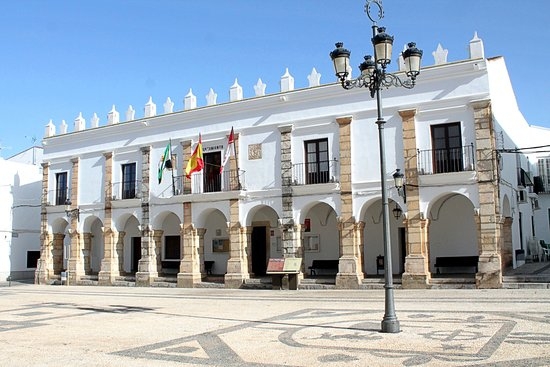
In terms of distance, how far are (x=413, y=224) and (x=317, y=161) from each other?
4296mm

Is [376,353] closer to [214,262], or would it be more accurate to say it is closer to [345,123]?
[345,123]

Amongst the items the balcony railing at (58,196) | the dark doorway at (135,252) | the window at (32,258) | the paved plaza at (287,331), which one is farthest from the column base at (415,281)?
the window at (32,258)

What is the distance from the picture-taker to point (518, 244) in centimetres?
2275

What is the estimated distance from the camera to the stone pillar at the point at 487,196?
17297 millimetres

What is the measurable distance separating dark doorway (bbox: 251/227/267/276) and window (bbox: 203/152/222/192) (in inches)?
107

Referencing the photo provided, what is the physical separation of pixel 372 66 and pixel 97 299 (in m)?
12.6

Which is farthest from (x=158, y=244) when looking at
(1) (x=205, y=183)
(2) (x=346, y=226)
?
(2) (x=346, y=226)

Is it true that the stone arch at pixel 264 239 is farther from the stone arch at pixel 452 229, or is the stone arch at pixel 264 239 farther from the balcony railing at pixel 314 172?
the stone arch at pixel 452 229

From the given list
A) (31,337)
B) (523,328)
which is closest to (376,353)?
(523,328)

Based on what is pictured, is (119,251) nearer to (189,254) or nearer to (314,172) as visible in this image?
(189,254)

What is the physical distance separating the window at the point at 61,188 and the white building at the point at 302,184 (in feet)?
0.31

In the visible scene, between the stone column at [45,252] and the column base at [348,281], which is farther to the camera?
the stone column at [45,252]

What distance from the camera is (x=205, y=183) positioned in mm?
23047

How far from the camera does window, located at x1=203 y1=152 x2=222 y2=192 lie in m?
22.9
